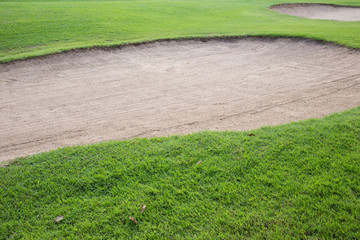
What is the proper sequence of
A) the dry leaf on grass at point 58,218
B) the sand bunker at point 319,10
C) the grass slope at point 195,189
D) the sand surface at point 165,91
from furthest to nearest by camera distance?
the sand bunker at point 319,10, the sand surface at point 165,91, the dry leaf on grass at point 58,218, the grass slope at point 195,189

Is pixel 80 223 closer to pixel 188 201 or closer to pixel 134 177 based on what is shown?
pixel 134 177

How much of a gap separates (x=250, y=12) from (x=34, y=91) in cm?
1772

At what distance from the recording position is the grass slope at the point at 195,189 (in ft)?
9.07

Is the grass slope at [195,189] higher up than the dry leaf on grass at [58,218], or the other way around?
the grass slope at [195,189]

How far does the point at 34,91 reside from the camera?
752 cm

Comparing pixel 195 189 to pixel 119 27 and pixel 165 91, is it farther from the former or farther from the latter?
pixel 119 27

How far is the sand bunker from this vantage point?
22303 millimetres

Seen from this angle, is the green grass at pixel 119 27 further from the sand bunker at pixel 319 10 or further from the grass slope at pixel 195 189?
the grass slope at pixel 195 189

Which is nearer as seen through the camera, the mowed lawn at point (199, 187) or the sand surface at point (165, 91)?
the mowed lawn at point (199, 187)

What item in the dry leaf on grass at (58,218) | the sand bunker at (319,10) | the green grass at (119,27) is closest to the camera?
the dry leaf on grass at (58,218)

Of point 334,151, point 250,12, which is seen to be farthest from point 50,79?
point 250,12

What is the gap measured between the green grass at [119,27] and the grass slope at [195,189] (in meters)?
7.71

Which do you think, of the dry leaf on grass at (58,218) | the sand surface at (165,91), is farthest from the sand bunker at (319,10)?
the dry leaf on grass at (58,218)

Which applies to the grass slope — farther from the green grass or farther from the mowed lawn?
the green grass
